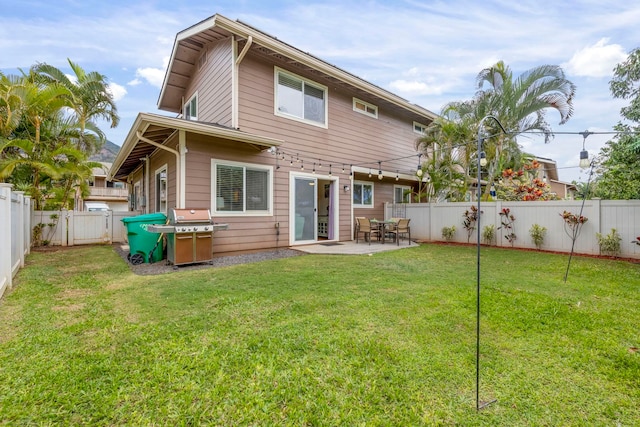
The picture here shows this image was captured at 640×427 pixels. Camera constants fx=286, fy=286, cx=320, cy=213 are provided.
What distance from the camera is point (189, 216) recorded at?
5684 millimetres

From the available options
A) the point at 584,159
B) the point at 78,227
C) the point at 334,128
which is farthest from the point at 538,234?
the point at 78,227

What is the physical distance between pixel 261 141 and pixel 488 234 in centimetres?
709

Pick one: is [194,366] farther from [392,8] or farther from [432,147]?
[432,147]

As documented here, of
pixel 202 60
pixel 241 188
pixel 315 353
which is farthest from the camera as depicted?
pixel 202 60

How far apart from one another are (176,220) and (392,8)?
27.1 ft

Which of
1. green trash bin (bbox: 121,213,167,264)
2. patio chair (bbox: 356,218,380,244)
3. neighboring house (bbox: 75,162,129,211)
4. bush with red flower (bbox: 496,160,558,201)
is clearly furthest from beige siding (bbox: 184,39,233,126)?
neighboring house (bbox: 75,162,129,211)

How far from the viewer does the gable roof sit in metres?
6.79

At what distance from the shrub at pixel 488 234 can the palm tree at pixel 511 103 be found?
5.54ft

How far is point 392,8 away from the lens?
8273 millimetres

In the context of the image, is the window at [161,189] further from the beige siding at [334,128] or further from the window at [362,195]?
the window at [362,195]

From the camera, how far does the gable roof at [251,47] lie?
6.79m

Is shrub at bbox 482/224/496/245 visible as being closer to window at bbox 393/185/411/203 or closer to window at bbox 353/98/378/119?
window at bbox 393/185/411/203

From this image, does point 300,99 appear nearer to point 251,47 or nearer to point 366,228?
point 251,47

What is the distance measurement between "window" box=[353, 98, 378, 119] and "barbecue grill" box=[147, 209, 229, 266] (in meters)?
6.57
